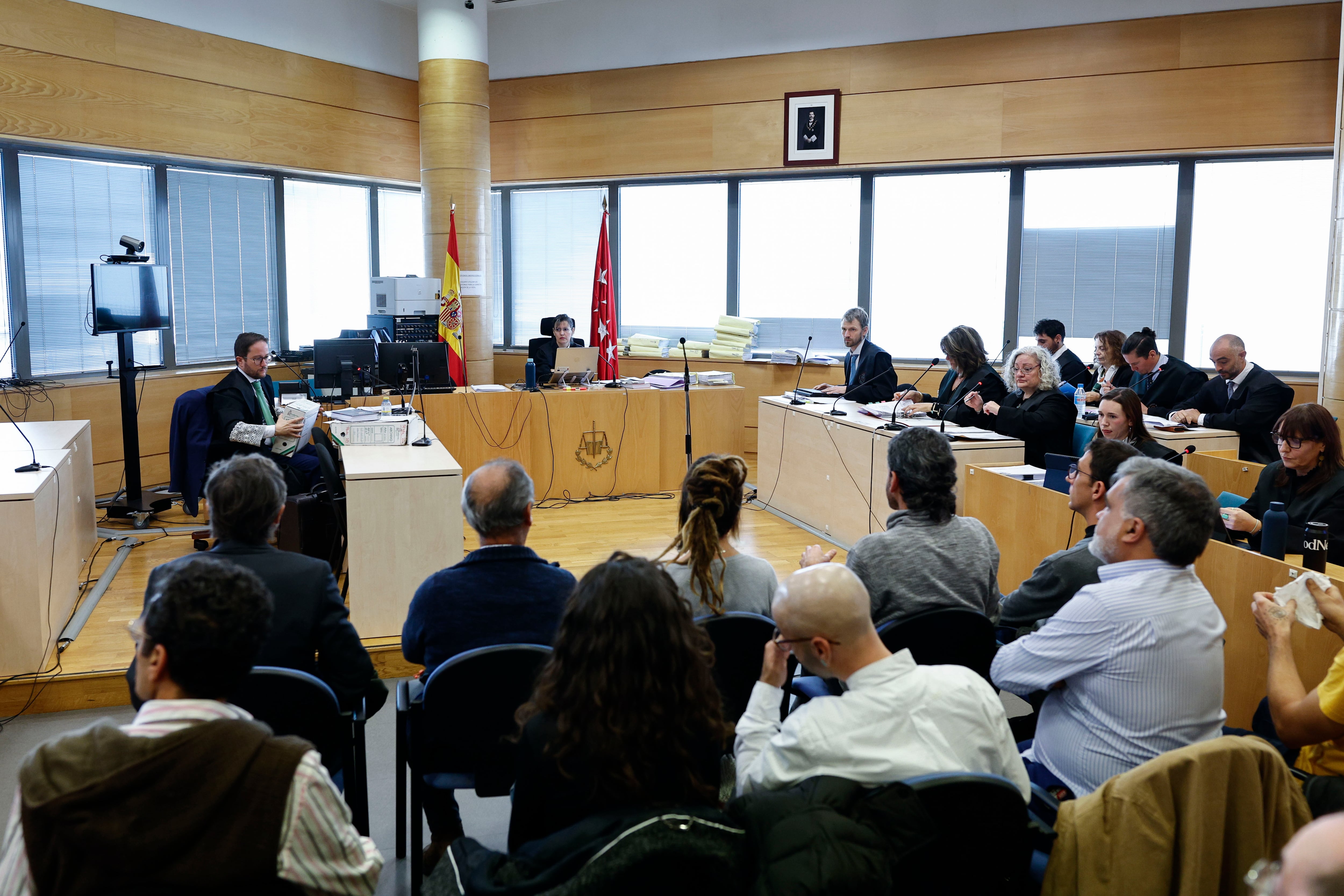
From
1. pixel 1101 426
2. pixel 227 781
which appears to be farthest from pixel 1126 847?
pixel 1101 426

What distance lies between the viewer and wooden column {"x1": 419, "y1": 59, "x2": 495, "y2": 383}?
27.1 feet

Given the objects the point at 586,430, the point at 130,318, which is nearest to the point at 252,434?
the point at 130,318

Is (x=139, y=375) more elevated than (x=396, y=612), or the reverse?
(x=139, y=375)

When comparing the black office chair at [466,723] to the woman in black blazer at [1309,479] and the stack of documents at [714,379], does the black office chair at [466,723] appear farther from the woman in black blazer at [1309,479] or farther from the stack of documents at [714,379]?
the stack of documents at [714,379]

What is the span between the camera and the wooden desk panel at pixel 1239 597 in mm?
2820

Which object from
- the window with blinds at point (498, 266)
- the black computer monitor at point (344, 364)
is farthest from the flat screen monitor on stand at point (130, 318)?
the window with blinds at point (498, 266)

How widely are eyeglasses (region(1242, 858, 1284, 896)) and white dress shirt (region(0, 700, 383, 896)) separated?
1.10 m

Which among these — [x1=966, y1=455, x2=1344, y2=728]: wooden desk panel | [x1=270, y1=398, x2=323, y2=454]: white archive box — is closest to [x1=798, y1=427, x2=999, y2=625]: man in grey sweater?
[x1=966, y1=455, x2=1344, y2=728]: wooden desk panel

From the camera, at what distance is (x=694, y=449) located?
24.7 feet

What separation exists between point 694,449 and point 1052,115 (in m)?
3.66

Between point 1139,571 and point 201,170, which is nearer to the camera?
point 1139,571

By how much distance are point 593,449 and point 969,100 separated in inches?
155

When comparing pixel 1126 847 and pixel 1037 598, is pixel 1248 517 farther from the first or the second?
pixel 1126 847

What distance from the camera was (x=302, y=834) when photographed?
4.49ft
